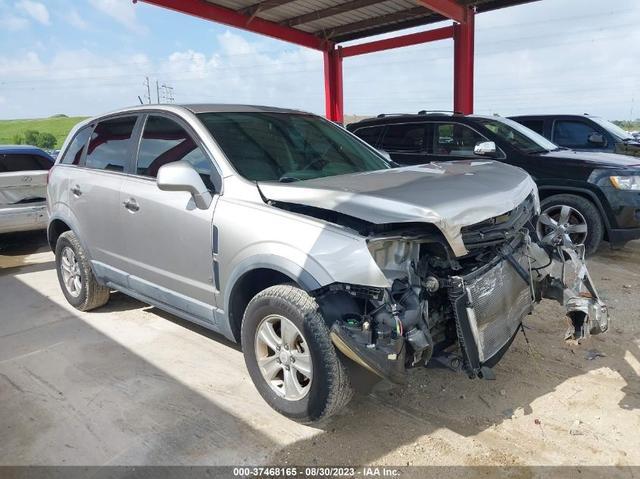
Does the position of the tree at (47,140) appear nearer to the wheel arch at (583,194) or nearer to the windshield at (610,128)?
the windshield at (610,128)

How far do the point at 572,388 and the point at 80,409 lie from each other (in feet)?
10.2

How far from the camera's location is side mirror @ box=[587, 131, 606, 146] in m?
8.68

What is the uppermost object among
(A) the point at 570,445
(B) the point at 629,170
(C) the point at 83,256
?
(B) the point at 629,170

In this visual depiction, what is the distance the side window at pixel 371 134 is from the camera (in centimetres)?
761

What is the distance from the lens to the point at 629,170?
5.88 m

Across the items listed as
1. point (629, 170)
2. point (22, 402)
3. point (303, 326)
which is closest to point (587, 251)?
point (629, 170)

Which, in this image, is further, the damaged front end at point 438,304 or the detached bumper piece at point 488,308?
the detached bumper piece at point 488,308

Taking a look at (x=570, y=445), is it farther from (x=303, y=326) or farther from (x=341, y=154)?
(x=341, y=154)

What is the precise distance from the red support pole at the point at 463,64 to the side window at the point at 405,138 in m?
5.18

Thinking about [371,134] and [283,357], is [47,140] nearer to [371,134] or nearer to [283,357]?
[371,134]

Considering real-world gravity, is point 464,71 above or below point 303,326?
above

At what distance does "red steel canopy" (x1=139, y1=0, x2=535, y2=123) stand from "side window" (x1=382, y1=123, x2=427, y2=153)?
4.14 metres

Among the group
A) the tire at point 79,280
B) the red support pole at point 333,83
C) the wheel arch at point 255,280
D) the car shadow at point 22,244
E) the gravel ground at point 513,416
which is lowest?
the gravel ground at point 513,416

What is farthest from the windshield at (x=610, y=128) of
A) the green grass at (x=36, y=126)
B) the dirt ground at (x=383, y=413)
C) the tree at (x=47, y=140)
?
the green grass at (x=36, y=126)
